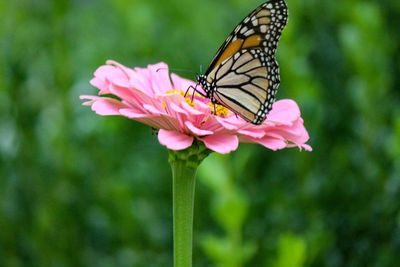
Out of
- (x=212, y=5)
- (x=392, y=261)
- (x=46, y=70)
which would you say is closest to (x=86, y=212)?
(x=46, y=70)

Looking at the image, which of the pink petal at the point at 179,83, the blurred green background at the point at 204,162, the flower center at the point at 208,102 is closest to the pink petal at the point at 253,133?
the flower center at the point at 208,102

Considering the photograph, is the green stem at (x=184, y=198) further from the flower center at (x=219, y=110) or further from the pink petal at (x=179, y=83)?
the pink petal at (x=179, y=83)

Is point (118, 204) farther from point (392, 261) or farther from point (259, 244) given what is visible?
point (392, 261)

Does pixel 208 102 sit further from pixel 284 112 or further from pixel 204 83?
pixel 284 112

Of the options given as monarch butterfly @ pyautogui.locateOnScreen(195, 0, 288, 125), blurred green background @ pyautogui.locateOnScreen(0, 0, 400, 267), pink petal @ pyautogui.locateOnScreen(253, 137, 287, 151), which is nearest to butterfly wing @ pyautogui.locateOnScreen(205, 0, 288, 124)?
monarch butterfly @ pyautogui.locateOnScreen(195, 0, 288, 125)

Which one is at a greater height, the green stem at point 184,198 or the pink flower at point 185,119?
the pink flower at point 185,119

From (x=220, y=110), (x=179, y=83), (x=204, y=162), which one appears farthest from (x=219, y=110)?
(x=204, y=162)
